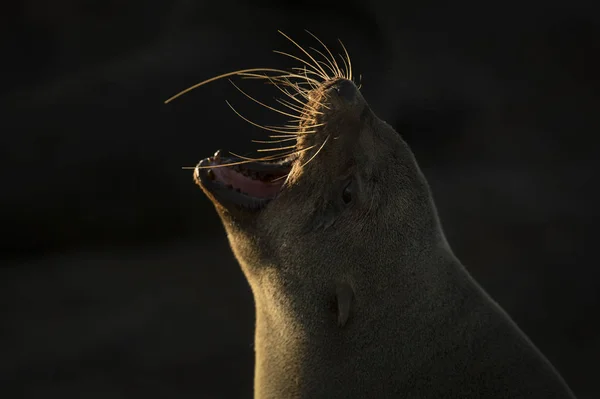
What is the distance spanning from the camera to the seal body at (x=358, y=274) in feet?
9.50

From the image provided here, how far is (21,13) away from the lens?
5.01 m

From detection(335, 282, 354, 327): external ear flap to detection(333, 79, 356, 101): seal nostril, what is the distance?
0.68 metres

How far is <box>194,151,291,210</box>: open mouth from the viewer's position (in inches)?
117

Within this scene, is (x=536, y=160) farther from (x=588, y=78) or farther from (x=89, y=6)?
(x=89, y=6)

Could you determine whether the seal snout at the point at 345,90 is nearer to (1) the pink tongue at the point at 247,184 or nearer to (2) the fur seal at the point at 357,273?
(2) the fur seal at the point at 357,273

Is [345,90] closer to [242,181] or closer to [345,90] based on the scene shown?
[345,90]

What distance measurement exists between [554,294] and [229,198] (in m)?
2.80

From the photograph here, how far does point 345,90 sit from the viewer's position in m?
2.93

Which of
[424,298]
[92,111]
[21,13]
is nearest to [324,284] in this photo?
[424,298]

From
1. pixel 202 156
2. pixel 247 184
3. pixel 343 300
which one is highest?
pixel 202 156

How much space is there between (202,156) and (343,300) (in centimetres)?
227

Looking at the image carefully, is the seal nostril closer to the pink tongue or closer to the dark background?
the pink tongue

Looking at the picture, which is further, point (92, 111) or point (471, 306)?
point (92, 111)

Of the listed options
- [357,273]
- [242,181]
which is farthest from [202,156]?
[357,273]
